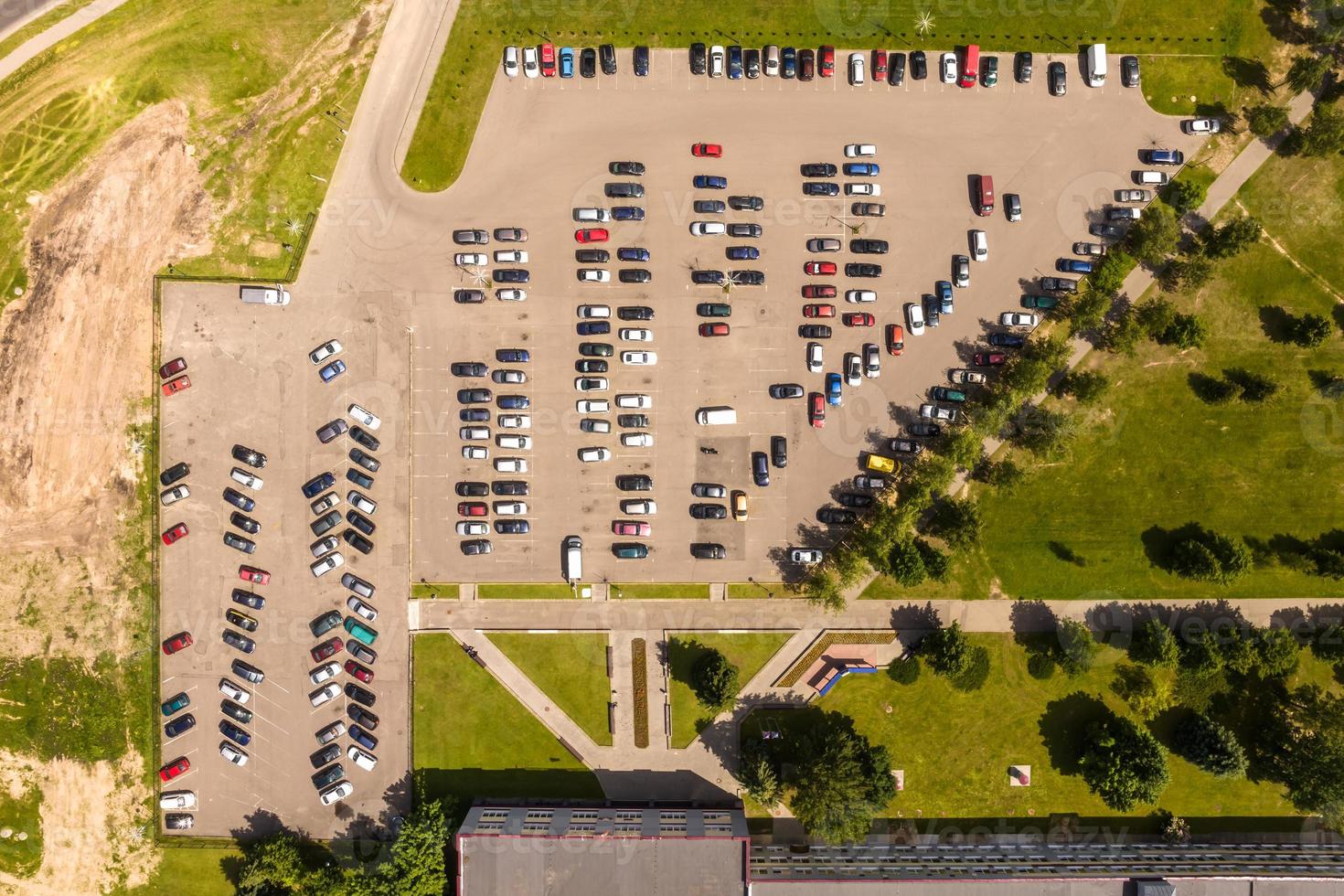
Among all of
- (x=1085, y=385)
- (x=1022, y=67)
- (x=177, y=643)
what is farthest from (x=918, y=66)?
(x=177, y=643)

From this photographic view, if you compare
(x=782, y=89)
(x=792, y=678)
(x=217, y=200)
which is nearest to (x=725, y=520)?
(x=792, y=678)

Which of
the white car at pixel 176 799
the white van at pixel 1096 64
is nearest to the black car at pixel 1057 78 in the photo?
the white van at pixel 1096 64

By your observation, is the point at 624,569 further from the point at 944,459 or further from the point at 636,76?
the point at 636,76

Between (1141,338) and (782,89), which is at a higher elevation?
(782,89)

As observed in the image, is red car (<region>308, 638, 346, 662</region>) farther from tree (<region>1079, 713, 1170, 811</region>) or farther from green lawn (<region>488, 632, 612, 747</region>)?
tree (<region>1079, 713, 1170, 811</region>)

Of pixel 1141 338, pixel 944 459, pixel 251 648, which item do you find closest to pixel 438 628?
pixel 251 648

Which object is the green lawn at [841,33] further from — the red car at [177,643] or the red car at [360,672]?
the red car at [177,643]

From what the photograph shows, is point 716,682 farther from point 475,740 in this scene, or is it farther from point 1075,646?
point 1075,646

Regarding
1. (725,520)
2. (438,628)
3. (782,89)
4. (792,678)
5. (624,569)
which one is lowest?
(792,678)
